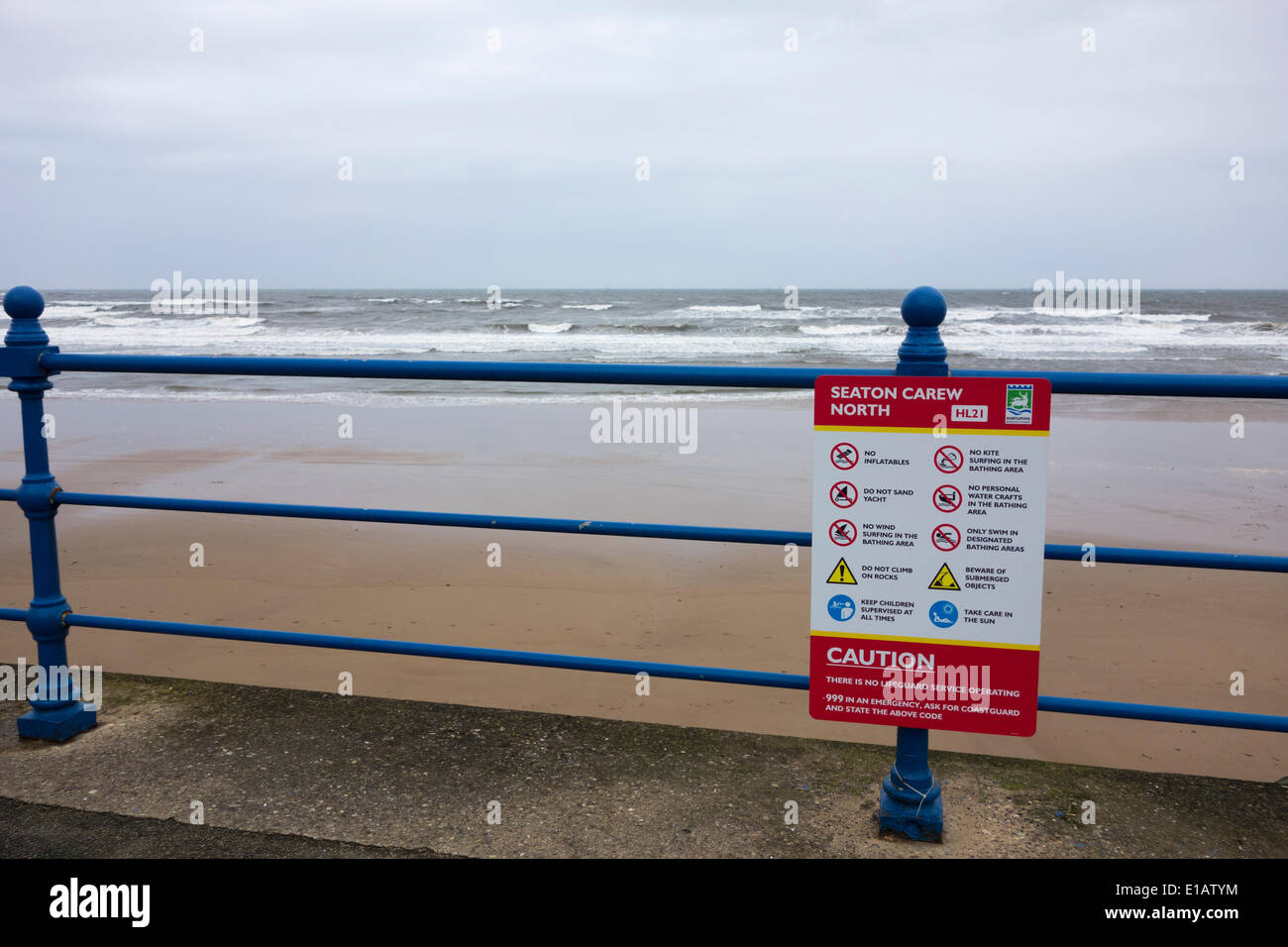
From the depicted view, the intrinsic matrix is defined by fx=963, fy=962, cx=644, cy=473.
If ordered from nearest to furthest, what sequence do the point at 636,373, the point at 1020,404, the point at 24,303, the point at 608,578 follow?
the point at 1020,404 → the point at 636,373 → the point at 24,303 → the point at 608,578

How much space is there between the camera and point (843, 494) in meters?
2.15

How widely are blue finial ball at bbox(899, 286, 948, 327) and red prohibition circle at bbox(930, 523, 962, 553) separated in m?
0.44

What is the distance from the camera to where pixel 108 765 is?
2.61 meters

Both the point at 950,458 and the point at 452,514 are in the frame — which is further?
the point at 452,514

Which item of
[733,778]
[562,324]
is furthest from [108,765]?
[562,324]

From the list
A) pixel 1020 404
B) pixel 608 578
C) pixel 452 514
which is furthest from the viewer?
pixel 608 578

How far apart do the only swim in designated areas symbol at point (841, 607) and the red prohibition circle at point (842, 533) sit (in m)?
0.13

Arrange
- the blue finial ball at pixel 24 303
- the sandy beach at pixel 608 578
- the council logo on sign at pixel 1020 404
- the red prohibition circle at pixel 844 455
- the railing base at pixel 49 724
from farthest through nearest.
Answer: the sandy beach at pixel 608 578
the railing base at pixel 49 724
the blue finial ball at pixel 24 303
the red prohibition circle at pixel 844 455
the council logo on sign at pixel 1020 404

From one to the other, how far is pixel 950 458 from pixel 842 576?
0.35 m

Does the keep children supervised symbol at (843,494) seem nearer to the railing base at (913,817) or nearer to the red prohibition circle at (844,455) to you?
the red prohibition circle at (844,455)

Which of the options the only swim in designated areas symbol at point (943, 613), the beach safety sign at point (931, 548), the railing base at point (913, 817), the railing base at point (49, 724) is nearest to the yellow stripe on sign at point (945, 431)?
the beach safety sign at point (931, 548)

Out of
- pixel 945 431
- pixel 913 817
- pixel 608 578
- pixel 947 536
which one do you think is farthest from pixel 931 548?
pixel 608 578

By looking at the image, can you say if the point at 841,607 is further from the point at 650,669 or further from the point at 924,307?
the point at 924,307

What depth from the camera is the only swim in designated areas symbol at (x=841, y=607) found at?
2.18m
